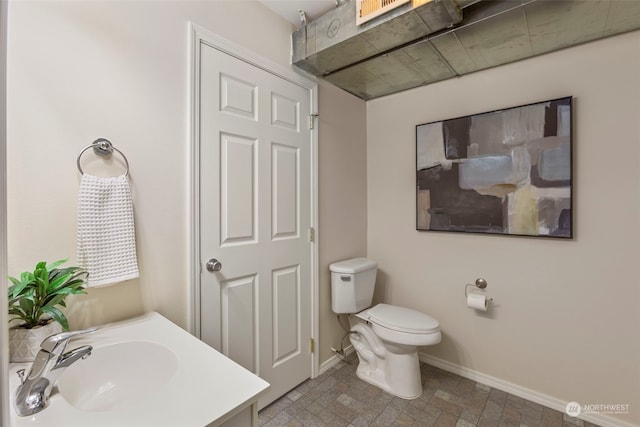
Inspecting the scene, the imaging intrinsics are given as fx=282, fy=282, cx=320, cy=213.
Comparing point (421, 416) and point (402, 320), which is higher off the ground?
point (402, 320)

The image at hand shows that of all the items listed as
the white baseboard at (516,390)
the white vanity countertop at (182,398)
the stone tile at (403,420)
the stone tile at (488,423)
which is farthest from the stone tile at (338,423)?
the white vanity countertop at (182,398)

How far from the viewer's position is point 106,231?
109cm

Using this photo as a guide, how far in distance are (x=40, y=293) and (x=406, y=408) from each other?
1903mm

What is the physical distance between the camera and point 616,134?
1.57 metres

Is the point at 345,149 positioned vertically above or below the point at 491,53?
below

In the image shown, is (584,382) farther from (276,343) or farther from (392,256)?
(276,343)

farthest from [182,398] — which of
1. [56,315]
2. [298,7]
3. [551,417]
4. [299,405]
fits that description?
[551,417]

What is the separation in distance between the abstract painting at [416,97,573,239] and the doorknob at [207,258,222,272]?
1.54m

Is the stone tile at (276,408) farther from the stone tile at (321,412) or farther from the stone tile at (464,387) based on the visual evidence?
the stone tile at (464,387)

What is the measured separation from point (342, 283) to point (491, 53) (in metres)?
1.80

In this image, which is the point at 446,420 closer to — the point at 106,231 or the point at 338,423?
the point at 338,423

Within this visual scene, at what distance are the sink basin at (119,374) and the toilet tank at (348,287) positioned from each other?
1.31 metres

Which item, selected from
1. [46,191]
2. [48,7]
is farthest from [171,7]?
[46,191]

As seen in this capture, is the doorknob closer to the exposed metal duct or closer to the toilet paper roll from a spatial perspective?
the exposed metal duct
